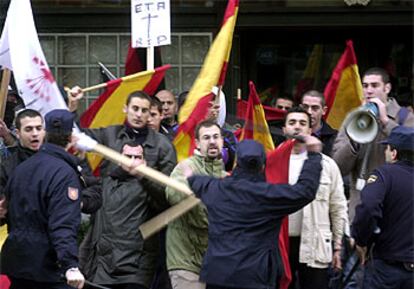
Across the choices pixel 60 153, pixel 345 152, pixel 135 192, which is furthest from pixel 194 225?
pixel 345 152

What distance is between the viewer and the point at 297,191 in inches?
301

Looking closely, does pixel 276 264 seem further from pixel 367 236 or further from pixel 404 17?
pixel 404 17

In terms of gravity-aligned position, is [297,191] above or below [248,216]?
above

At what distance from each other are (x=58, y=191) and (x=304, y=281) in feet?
7.02

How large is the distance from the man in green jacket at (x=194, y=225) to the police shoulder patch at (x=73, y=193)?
0.95m

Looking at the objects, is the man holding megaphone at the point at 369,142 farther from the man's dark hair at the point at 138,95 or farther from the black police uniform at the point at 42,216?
the black police uniform at the point at 42,216

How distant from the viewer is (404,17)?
12625mm

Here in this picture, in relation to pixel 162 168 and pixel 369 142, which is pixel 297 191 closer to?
pixel 369 142

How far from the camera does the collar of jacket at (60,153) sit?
779 cm

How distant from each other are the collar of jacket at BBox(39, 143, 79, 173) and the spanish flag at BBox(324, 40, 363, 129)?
10.1 feet

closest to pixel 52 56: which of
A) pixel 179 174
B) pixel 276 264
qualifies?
pixel 179 174

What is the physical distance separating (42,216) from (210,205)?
3.68 ft

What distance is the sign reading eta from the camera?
9.98 meters

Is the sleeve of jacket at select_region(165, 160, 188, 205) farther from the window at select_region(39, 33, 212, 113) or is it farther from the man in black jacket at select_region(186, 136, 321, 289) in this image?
the window at select_region(39, 33, 212, 113)
